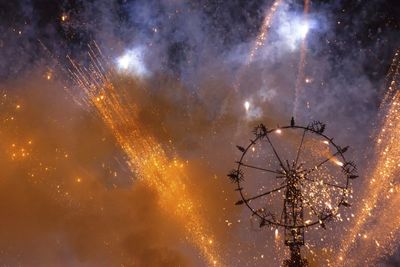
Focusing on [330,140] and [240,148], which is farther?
[240,148]

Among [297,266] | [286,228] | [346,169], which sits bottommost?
[297,266]

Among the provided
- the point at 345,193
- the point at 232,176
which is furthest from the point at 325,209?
the point at 232,176

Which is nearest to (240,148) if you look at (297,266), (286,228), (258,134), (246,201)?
(258,134)

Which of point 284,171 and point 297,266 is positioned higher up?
point 284,171

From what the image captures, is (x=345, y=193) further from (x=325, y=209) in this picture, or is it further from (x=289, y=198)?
(x=289, y=198)

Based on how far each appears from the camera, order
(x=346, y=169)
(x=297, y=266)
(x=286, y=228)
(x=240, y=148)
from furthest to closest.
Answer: (x=240, y=148) → (x=346, y=169) → (x=286, y=228) → (x=297, y=266)

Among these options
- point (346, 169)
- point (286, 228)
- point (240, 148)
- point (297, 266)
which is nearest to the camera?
point (297, 266)

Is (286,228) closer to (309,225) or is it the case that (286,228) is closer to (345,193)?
(309,225)

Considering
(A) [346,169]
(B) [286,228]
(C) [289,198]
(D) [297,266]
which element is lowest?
(D) [297,266]

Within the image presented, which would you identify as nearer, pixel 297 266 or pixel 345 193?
pixel 297 266
